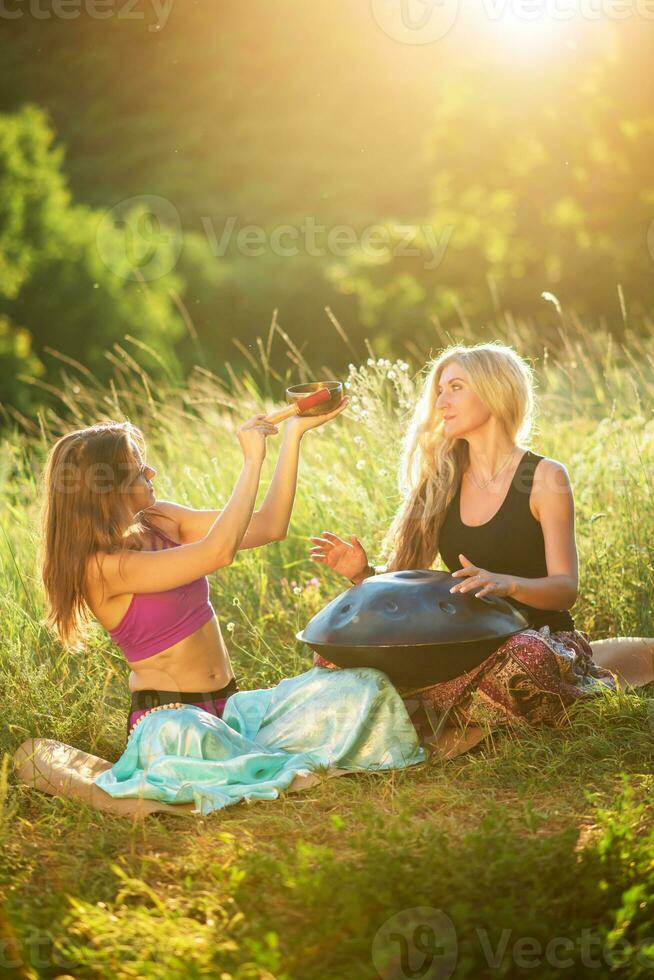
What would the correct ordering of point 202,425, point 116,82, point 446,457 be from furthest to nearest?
1. point 116,82
2. point 202,425
3. point 446,457

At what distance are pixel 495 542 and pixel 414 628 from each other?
0.65 metres

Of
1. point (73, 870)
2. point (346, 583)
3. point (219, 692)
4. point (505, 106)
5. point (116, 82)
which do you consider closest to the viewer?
point (73, 870)

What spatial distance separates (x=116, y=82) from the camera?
1320 inches

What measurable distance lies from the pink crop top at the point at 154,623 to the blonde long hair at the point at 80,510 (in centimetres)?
19

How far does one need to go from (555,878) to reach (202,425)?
5157 millimetres

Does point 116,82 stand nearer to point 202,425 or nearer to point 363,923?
point 202,425

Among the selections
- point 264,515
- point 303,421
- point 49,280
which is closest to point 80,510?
point 264,515

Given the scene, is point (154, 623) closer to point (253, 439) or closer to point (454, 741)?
point (253, 439)

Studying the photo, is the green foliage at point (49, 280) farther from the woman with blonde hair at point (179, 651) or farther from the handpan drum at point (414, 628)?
the handpan drum at point (414, 628)

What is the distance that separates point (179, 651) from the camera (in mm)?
4055

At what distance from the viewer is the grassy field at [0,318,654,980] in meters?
2.61

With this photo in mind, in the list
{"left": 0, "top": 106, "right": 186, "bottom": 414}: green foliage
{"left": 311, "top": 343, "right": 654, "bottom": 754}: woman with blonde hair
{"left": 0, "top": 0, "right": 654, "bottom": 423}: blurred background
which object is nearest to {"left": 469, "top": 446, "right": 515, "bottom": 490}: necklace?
{"left": 311, "top": 343, "right": 654, "bottom": 754}: woman with blonde hair

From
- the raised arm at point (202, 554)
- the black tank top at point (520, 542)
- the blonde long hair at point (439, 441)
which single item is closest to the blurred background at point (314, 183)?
the blonde long hair at point (439, 441)

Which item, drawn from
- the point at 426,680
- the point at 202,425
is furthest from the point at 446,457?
the point at 202,425
